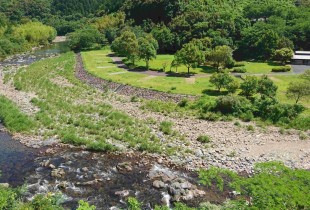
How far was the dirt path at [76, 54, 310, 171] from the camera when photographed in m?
32.0

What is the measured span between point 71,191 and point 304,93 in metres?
29.8

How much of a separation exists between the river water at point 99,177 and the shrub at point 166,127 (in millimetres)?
5675

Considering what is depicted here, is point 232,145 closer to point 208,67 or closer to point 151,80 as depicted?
point 151,80

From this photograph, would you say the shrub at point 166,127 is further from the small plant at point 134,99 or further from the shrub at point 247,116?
the small plant at point 134,99

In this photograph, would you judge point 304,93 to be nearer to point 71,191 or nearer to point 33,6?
point 71,191

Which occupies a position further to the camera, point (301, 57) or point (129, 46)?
point (301, 57)

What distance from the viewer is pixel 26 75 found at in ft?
216

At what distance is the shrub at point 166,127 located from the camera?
3819cm

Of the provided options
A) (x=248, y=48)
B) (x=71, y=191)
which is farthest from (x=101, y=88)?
(x=248, y=48)

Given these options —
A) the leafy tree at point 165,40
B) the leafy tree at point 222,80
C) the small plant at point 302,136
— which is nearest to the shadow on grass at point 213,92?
the leafy tree at point 222,80

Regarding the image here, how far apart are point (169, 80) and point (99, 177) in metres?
29.1

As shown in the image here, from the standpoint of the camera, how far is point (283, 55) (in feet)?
223

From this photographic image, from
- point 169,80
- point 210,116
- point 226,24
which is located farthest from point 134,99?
point 226,24

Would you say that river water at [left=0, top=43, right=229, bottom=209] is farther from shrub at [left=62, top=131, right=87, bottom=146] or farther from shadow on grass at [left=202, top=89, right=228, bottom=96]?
shadow on grass at [left=202, top=89, right=228, bottom=96]
